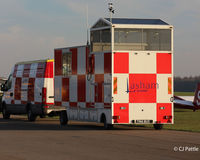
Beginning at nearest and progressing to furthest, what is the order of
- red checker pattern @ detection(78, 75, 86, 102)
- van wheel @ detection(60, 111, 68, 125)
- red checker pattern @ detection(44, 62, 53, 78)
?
red checker pattern @ detection(78, 75, 86, 102), van wheel @ detection(60, 111, 68, 125), red checker pattern @ detection(44, 62, 53, 78)

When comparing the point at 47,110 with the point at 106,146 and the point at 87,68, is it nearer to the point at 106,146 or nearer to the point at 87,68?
the point at 87,68

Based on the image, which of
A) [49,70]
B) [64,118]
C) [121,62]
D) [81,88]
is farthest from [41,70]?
[121,62]

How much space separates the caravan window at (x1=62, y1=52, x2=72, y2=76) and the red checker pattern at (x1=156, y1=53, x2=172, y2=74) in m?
4.19

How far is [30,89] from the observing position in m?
26.7

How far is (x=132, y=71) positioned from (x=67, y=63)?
13.0 feet

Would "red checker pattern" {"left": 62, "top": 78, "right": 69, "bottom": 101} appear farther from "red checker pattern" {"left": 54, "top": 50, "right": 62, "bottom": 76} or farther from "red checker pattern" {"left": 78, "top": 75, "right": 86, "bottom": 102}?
"red checker pattern" {"left": 78, "top": 75, "right": 86, "bottom": 102}

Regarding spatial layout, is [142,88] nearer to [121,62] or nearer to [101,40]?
[121,62]

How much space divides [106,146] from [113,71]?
5.57 m

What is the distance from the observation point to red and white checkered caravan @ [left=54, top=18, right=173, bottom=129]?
63.2 ft

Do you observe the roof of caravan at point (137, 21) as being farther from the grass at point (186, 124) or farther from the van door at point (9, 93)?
the van door at point (9, 93)

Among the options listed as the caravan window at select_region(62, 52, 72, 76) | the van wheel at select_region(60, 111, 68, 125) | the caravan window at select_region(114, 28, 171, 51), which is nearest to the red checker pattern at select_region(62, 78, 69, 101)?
the caravan window at select_region(62, 52, 72, 76)

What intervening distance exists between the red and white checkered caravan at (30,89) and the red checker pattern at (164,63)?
685 centimetres

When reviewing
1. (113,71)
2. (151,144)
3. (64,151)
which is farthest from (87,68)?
(64,151)

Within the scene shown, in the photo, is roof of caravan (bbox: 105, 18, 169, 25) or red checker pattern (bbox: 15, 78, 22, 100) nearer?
roof of caravan (bbox: 105, 18, 169, 25)
